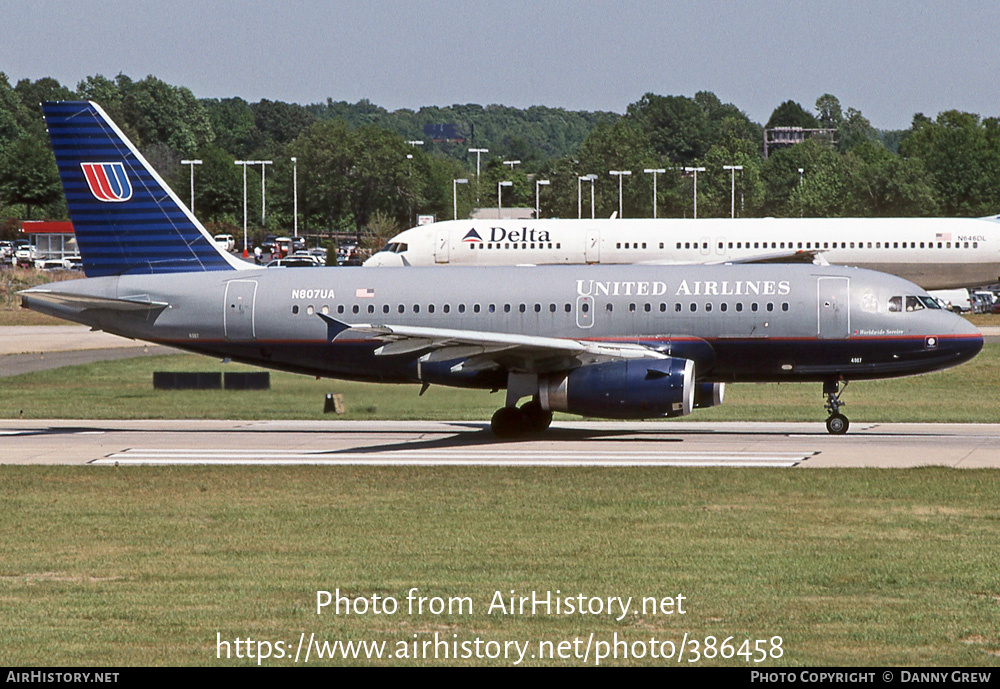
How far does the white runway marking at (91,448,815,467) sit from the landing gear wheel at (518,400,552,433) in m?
2.57

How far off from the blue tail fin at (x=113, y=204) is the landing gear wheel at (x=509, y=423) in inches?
327

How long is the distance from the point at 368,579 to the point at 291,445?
1463 cm

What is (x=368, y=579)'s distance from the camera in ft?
53.5

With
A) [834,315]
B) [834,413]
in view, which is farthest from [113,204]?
[834,413]

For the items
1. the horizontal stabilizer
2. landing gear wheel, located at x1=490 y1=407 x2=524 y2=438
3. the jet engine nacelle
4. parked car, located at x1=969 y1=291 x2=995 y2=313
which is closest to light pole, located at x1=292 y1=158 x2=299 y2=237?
parked car, located at x1=969 y1=291 x2=995 y2=313

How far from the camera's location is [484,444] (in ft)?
100

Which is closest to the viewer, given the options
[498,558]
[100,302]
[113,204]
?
[498,558]

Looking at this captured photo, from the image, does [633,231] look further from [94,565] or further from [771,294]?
[94,565]

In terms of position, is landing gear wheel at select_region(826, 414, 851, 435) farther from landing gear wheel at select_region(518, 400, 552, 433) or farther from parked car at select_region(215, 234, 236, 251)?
parked car at select_region(215, 234, 236, 251)

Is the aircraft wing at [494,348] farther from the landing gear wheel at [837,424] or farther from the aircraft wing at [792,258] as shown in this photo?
the aircraft wing at [792,258]

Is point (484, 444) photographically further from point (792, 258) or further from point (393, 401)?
point (792, 258)

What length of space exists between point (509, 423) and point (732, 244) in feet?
118

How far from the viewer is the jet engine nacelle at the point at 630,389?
95.4 feet
